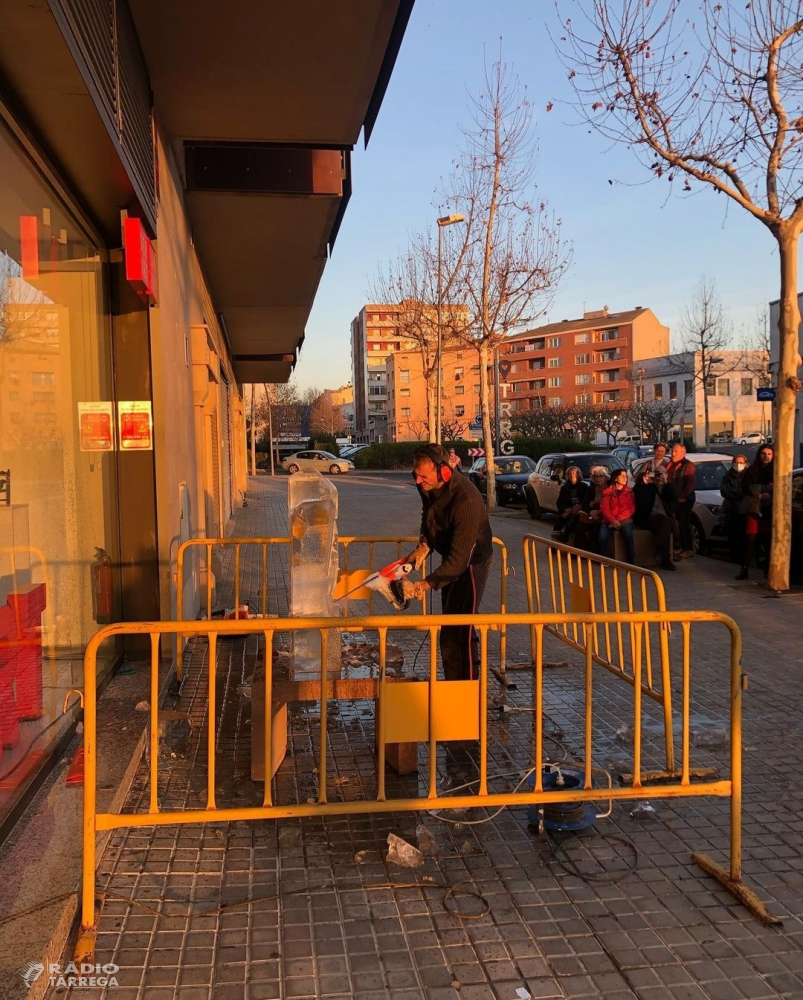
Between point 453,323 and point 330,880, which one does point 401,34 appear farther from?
point 453,323

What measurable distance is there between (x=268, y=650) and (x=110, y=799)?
114cm

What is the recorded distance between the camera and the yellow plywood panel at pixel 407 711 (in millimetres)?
3756

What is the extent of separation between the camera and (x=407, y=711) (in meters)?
3.79

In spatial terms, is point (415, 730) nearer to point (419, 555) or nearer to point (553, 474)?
point (419, 555)

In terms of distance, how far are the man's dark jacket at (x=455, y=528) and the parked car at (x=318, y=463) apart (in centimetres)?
4570

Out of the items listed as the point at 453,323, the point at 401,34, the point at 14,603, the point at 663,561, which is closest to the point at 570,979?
the point at 14,603

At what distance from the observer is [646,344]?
92.9 m

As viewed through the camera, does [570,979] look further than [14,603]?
No

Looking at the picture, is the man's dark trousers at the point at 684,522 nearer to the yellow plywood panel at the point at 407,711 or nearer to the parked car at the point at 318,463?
the yellow plywood panel at the point at 407,711

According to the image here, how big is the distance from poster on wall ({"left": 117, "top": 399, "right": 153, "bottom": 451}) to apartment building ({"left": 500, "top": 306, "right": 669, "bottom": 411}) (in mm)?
83852

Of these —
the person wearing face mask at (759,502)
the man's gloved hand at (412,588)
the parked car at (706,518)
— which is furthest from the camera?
the parked car at (706,518)

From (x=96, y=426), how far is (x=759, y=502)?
344 inches

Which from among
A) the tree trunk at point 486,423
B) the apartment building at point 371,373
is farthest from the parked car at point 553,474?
the apartment building at point 371,373

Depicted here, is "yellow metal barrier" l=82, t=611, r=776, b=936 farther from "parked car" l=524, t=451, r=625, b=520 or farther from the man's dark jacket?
"parked car" l=524, t=451, r=625, b=520
